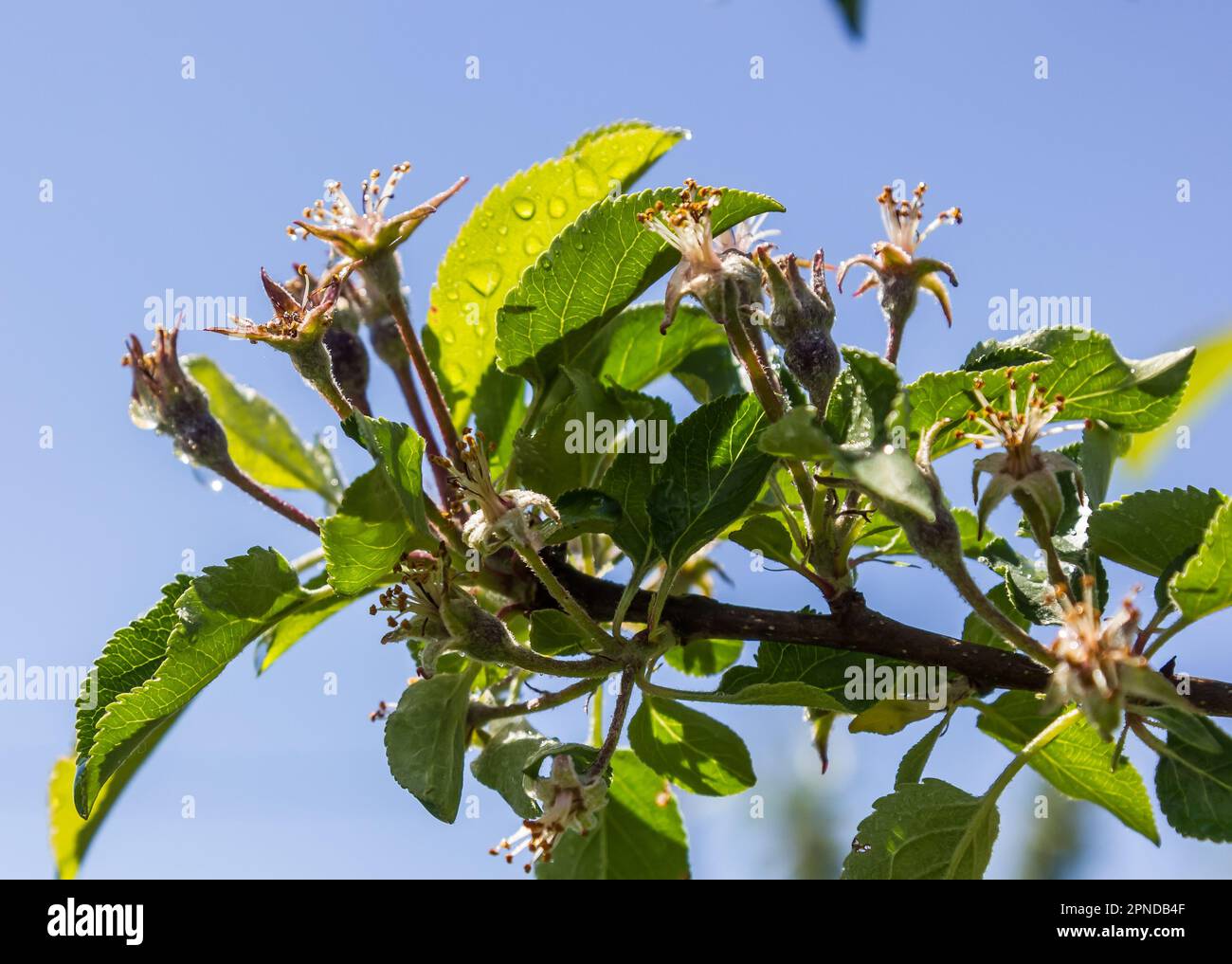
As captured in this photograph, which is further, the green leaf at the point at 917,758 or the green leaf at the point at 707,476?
the green leaf at the point at 917,758

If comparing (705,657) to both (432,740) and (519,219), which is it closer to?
(432,740)

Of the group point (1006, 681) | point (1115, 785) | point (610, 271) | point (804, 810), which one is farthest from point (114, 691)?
point (804, 810)

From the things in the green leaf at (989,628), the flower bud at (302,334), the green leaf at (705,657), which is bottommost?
the green leaf at (705,657)

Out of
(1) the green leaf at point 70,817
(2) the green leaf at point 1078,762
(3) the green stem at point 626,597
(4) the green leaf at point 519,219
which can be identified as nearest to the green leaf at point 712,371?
(4) the green leaf at point 519,219

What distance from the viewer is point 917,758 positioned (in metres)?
1.98

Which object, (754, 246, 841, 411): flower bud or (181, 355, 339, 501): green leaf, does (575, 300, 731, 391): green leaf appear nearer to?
(754, 246, 841, 411): flower bud

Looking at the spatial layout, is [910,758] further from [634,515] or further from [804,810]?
[804,810]

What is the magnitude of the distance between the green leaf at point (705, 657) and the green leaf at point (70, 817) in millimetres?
1056

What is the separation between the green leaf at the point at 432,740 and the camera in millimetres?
1803

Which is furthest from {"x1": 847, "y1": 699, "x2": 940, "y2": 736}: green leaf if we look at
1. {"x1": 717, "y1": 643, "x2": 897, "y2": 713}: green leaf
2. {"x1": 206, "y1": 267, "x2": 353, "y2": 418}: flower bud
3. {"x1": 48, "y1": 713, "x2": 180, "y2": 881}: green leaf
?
{"x1": 48, "y1": 713, "x2": 180, "y2": 881}: green leaf

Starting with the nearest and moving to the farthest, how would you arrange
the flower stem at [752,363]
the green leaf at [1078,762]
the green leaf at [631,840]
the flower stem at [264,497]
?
1. the flower stem at [752,363]
2. the green leaf at [1078,762]
3. the flower stem at [264,497]
4. the green leaf at [631,840]

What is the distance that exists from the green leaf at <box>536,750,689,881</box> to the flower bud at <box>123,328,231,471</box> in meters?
1.02

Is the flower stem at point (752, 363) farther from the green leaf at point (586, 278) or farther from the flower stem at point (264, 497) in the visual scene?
the flower stem at point (264, 497)

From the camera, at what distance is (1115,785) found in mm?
2152
